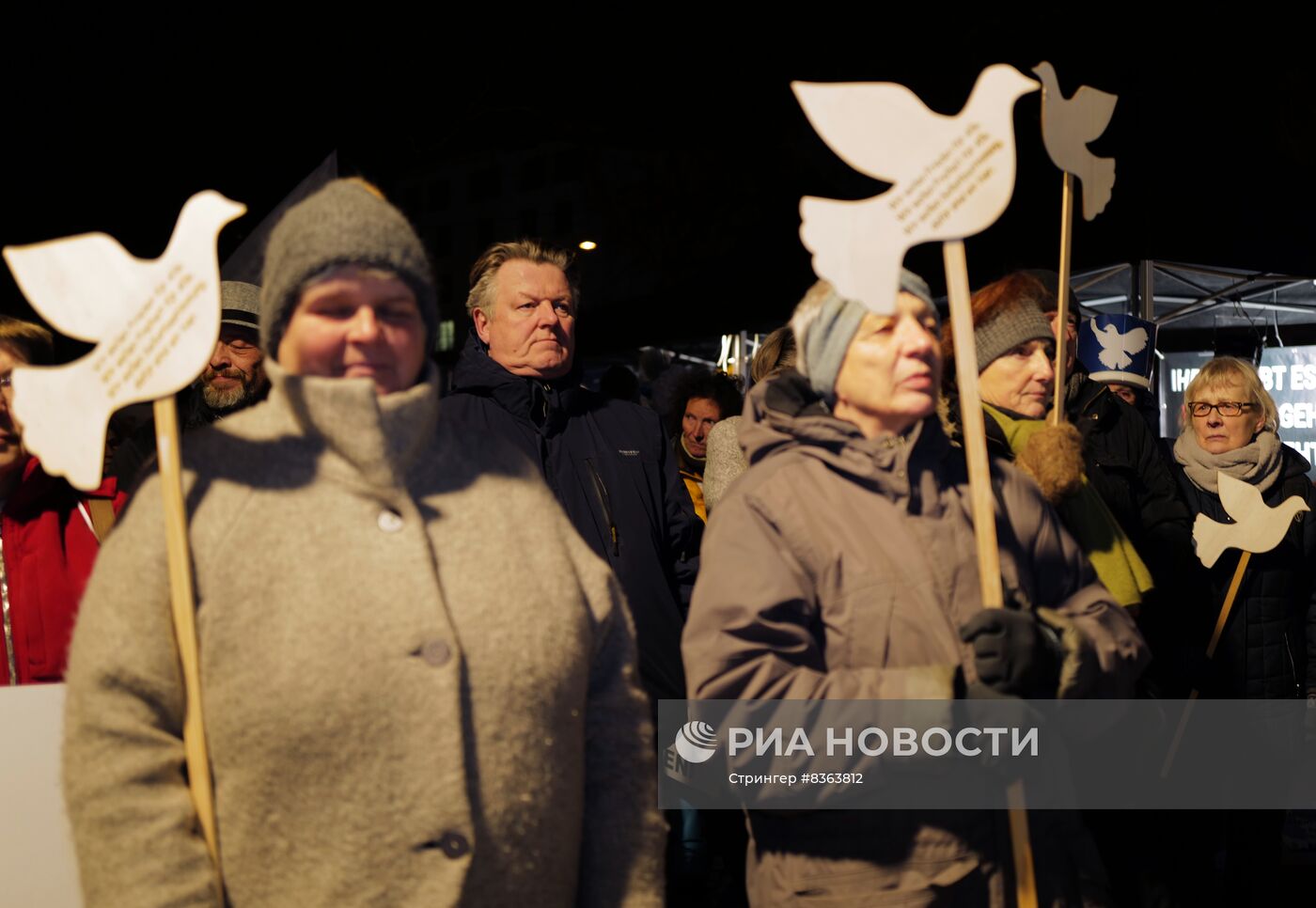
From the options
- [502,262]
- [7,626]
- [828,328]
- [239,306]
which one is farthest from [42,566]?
[828,328]

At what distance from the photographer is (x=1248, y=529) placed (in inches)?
160

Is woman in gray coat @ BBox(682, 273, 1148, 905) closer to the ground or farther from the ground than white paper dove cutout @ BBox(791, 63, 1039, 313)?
closer to the ground

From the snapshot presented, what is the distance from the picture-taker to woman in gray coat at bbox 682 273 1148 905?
6.80 feet

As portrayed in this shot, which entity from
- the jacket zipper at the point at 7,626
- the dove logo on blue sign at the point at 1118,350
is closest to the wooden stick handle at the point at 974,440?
the jacket zipper at the point at 7,626

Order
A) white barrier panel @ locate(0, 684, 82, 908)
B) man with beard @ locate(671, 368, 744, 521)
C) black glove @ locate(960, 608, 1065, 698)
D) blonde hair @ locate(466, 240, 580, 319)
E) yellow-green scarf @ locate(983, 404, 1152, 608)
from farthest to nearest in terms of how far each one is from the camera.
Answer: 1. man with beard @ locate(671, 368, 744, 521)
2. blonde hair @ locate(466, 240, 580, 319)
3. yellow-green scarf @ locate(983, 404, 1152, 608)
4. white barrier panel @ locate(0, 684, 82, 908)
5. black glove @ locate(960, 608, 1065, 698)

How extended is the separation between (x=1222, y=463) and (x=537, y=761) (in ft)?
11.9

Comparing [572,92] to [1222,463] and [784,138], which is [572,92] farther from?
[1222,463]

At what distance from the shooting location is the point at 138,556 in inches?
66.2

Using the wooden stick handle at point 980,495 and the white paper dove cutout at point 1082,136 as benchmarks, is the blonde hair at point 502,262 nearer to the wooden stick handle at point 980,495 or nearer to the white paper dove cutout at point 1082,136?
the white paper dove cutout at point 1082,136

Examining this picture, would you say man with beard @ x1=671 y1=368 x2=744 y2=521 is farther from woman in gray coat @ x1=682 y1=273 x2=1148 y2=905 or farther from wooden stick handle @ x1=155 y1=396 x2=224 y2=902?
wooden stick handle @ x1=155 y1=396 x2=224 y2=902

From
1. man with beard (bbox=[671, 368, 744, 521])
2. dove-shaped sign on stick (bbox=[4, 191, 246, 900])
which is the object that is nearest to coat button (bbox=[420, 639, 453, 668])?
dove-shaped sign on stick (bbox=[4, 191, 246, 900])

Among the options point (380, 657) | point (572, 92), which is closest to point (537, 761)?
point (380, 657)

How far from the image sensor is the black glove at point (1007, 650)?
199cm

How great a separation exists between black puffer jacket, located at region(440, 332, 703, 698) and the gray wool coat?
147 centimetres
